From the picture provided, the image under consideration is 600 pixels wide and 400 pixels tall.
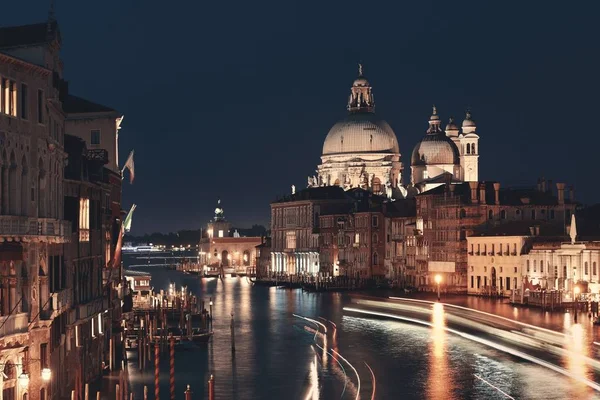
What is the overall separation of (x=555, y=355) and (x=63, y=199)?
2309cm

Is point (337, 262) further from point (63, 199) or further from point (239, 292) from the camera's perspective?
point (63, 199)

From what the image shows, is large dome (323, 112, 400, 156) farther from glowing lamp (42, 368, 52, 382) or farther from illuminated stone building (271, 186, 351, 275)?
glowing lamp (42, 368, 52, 382)

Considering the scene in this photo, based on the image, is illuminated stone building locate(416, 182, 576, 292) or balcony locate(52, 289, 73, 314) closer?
balcony locate(52, 289, 73, 314)

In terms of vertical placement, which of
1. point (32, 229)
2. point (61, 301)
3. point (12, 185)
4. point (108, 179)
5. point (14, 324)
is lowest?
Answer: point (14, 324)

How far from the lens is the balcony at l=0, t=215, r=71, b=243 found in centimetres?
2295

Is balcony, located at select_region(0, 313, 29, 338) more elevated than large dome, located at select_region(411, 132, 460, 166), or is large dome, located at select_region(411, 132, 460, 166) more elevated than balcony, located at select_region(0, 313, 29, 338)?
large dome, located at select_region(411, 132, 460, 166)

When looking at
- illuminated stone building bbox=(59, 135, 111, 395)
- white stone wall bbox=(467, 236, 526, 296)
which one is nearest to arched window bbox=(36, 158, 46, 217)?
illuminated stone building bbox=(59, 135, 111, 395)

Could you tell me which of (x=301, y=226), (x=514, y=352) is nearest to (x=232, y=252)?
(x=301, y=226)

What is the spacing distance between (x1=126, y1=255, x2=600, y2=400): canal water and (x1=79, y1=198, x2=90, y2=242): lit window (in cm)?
538

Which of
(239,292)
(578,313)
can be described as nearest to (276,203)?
(239,292)

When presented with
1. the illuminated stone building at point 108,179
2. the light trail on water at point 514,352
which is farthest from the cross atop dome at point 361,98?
the illuminated stone building at point 108,179

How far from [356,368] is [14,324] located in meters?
23.5

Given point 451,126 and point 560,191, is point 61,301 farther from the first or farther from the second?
point 451,126

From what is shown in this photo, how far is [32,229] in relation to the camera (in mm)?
24406
